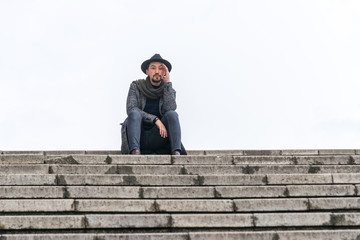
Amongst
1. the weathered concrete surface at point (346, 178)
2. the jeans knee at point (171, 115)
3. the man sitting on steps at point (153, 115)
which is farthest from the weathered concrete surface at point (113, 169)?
the weathered concrete surface at point (346, 178)

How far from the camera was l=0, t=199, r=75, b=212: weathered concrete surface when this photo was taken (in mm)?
5273

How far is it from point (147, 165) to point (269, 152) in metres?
2.58

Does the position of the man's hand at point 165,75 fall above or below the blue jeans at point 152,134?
above

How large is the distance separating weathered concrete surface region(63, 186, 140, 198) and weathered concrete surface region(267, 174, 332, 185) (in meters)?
1.38

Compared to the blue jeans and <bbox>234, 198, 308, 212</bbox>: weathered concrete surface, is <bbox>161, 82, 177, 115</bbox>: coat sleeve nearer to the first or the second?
the blue jeans

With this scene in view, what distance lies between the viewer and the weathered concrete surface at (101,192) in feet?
18.2

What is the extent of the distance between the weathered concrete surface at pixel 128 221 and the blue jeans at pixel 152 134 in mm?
2186

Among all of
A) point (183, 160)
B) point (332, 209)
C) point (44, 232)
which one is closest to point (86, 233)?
point (44, 232)

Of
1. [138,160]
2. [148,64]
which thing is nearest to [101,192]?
[138,160]

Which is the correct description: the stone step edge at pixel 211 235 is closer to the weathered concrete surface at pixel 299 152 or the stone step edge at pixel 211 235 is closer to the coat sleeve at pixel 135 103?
the coat sleeve at pixel 135 103

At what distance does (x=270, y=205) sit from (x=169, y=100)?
2.75 meters

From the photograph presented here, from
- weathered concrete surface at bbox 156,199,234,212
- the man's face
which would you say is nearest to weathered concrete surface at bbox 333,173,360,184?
weathered concrete surface at bbox 156,199,234,212

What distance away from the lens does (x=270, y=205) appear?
5.52 meters

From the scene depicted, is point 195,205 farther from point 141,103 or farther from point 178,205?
point 141,103
